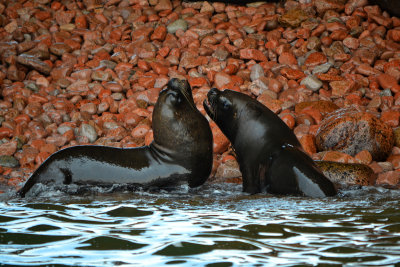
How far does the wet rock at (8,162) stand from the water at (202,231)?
3.15 meters

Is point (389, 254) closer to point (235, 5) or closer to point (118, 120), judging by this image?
Result: point (118, 120)

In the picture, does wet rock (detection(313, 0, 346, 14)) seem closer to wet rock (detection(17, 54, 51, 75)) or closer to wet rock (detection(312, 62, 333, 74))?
wet rock (detection(312, 62, 333, 74))

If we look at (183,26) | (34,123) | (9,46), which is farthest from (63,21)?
(34,123)

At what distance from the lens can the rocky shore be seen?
297 inches

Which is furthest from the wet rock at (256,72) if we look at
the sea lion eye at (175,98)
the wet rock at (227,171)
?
the sea lion eye at (175,98)

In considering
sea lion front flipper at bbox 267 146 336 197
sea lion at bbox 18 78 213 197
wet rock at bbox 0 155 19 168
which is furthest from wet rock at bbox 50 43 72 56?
sea lion front flipper at bbox 267 146 336 197

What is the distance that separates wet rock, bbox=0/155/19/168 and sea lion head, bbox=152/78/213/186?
3.04 meters

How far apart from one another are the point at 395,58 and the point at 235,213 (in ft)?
20.4

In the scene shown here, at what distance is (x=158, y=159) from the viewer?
19.0 feet

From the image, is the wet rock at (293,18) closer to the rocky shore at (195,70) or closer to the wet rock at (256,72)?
the rocky shore at (195,70)

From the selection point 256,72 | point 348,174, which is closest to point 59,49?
point 256,72

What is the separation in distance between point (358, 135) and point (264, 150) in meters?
2.12

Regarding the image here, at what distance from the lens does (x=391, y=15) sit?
1017 centimetres

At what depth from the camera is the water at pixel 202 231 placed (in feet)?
8.89
